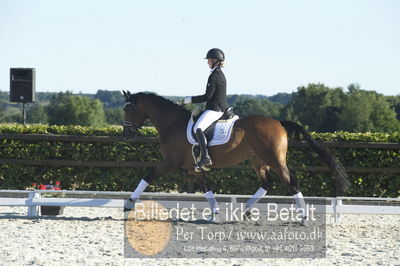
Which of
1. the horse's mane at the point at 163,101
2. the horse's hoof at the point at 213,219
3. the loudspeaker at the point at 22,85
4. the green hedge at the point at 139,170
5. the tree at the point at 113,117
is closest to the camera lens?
the horse's hoof at the point at 213,219

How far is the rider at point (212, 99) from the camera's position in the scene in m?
8.11

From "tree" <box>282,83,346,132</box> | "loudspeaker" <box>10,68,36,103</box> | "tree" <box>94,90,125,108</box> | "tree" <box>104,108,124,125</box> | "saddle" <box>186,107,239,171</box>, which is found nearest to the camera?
"saddle" <box>186,107,239,171</box>

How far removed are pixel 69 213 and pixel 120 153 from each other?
7.70ft

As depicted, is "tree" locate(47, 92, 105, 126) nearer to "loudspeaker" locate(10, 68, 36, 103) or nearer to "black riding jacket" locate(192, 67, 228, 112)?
"loudspeaker" locate(10, 68, 36, 103)

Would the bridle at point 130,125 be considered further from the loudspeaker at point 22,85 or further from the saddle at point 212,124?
the loudspeaker at point 22,85

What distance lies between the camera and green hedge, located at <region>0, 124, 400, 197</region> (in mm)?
11359

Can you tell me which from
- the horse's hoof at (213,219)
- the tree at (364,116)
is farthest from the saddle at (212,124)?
the tree at (364,116)

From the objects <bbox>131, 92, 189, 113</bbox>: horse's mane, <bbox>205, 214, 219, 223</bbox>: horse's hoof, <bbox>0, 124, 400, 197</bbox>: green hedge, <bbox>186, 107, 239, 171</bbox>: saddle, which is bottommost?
<bbox>205, 214, 219, 223</bbox>: horse's hoof

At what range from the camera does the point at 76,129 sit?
38.2ft

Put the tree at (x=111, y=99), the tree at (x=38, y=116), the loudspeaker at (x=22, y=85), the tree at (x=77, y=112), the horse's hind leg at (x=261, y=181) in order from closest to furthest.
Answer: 1. the horse's hind leg at (x=261, y=181)
2. the loudspeaker at (x=22, y=85)
3. the tree at (x=77, y=112)
4. the tree at (x=38, y=116)
5. the tree at (x=111, y=99)

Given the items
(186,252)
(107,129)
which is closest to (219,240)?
(186,252)

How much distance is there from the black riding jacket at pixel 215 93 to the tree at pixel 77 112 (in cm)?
8446

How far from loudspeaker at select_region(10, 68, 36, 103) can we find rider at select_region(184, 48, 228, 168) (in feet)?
20.1

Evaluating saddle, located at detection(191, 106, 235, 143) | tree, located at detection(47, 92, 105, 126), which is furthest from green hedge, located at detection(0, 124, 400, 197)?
tree, located at detection(47, 92, 105, 126)
